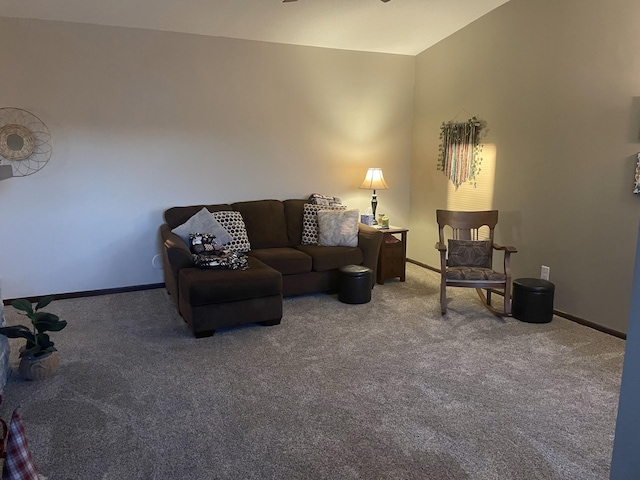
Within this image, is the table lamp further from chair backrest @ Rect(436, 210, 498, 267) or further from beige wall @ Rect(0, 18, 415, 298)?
chair backrest @ Rect(436, 210, 498, 267)

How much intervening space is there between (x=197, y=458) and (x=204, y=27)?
12.9ft

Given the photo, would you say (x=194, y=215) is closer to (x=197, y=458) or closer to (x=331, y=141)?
(x=331, y=141)

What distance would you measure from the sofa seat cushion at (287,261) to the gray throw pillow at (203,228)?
13.9 inches

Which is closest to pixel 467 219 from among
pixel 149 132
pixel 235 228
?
pixel 235 228

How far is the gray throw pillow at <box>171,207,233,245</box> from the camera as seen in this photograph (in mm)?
4160

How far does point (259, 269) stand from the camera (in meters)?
3.71

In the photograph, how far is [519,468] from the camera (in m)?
1.98

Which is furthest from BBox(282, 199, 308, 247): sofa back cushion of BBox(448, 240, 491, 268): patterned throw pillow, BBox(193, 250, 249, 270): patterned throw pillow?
BBox(448, 240, 491, 268): patterned throw pillow

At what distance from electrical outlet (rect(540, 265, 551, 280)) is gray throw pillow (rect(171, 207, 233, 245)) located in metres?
2.90

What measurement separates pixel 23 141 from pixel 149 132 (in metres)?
1.09

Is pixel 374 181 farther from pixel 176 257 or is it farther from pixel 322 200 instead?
pixel 176 257

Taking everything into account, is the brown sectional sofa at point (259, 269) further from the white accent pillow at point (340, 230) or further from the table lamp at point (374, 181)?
the table lamp at point (374, 181)

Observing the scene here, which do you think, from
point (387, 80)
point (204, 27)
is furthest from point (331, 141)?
point (204, 27)

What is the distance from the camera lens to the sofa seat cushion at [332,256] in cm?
441
